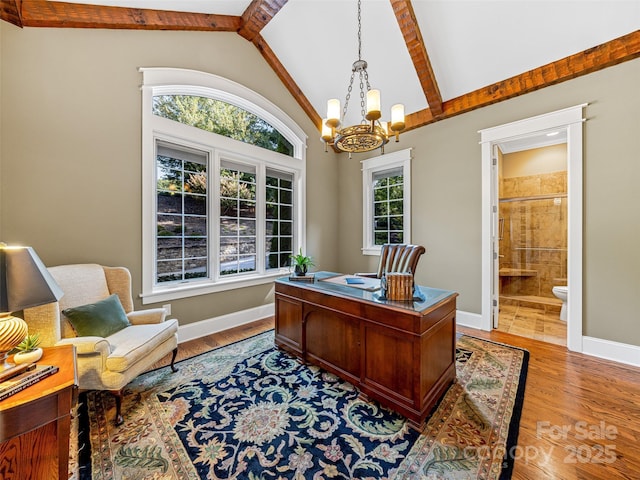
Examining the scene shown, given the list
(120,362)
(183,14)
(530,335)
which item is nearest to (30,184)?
(120,362)

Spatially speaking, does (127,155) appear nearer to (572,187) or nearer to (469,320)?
(469,320)

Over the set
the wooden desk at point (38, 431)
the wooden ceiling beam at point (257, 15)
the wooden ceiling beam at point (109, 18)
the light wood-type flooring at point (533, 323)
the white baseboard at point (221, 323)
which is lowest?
the light wood-type flooring at point (533, 323)

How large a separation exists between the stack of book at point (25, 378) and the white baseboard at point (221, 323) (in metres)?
1.87

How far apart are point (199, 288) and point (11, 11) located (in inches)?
115

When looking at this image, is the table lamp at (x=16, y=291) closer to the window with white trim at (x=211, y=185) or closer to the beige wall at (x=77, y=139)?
the beige wall at (x=77, y=139)

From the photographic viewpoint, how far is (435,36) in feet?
10.1

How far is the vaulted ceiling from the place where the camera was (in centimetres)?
244

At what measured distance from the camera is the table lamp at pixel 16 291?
1.21 metres

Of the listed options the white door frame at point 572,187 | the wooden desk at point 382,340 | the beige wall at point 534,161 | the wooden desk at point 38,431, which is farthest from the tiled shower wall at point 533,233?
the wooden desk at point 38,431

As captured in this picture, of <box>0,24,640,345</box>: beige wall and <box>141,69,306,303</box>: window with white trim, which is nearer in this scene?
<box>0,24,640,345</box>: beige wall

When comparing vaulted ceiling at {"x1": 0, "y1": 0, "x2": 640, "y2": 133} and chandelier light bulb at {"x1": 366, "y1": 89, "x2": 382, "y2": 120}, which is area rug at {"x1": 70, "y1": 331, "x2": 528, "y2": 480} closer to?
chandelier light bulb at {"x1": 366, "y1": 89, "x2": 382, "y2": 120}

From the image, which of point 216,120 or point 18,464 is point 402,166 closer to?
point 216,120

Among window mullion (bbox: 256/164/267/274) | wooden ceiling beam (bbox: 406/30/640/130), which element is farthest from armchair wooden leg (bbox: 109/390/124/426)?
wooden ceiling beam (bbox: 406/30/640/130)

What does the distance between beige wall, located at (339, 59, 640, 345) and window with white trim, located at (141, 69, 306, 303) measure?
223 cm
